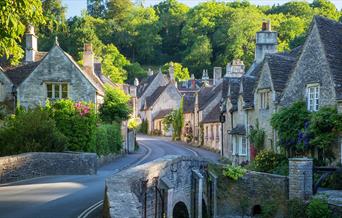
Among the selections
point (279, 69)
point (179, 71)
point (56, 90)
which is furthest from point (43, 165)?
point (179, 71)

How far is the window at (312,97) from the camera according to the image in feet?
91.8

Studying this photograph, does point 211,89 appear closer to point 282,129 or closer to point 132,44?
point 282,129

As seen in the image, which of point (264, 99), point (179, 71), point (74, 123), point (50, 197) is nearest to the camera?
point (50, 197)

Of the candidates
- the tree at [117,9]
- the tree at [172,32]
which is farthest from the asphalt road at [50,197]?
the tree at [117,9]

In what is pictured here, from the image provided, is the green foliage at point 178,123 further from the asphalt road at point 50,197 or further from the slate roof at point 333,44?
the asphalt road at point 50,197

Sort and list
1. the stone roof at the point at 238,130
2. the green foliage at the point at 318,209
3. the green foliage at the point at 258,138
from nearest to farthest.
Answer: the green foliage at the point at 318,209
the green foliage at the point at 258,138
the stone roof at the point at 238,130

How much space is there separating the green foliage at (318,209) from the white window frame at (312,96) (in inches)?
290

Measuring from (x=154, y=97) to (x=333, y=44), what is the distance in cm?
6562

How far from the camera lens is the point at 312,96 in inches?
1121

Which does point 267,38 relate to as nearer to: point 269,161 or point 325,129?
point 269,161

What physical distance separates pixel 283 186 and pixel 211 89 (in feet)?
149

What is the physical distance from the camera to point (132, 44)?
13312 cm

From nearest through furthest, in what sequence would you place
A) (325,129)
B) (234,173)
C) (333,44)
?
(325,129) < (234,173) < (333,44)

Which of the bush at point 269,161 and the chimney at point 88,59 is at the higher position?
the chimney at point 88,59
